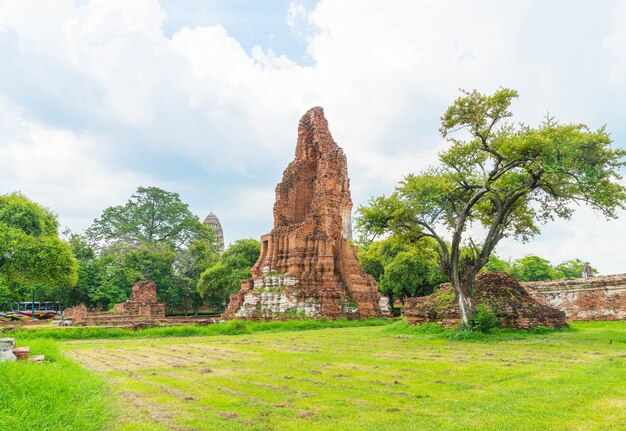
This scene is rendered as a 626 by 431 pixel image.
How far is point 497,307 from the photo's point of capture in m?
15.8

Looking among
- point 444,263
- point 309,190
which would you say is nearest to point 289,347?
point 444,263

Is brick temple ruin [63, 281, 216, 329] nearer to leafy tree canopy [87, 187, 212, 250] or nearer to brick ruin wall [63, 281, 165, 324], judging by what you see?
brick ruin wall [63, 281, 165, 324]

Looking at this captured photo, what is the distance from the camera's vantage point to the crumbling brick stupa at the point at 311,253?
83.3 feet

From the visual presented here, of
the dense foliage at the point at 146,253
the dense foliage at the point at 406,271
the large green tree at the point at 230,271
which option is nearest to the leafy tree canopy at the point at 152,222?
the dense foliage at the point at 146,253

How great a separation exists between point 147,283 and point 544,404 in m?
34.4

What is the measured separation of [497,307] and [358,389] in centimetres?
1056

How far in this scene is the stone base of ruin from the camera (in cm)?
1552

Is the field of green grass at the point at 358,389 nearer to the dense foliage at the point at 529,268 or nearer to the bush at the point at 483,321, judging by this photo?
the bush at the point at 483,321

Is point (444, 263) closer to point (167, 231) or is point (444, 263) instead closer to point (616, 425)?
point (616, 425)

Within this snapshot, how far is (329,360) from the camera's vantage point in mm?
10148

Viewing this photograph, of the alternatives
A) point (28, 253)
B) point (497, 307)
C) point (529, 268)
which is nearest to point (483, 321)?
point (497, 307)

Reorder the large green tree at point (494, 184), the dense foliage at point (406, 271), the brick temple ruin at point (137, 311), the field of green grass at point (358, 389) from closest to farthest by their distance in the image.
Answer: the field of green grass at point (358, 389) < the large green tree at point (494, 184) < the brick temple ruin at point (137, 311) < the dense foliage at point (406, 271)

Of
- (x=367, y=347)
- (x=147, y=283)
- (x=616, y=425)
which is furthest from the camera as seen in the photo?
(x=147, y=283)

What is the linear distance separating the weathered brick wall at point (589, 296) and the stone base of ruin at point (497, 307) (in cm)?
611
